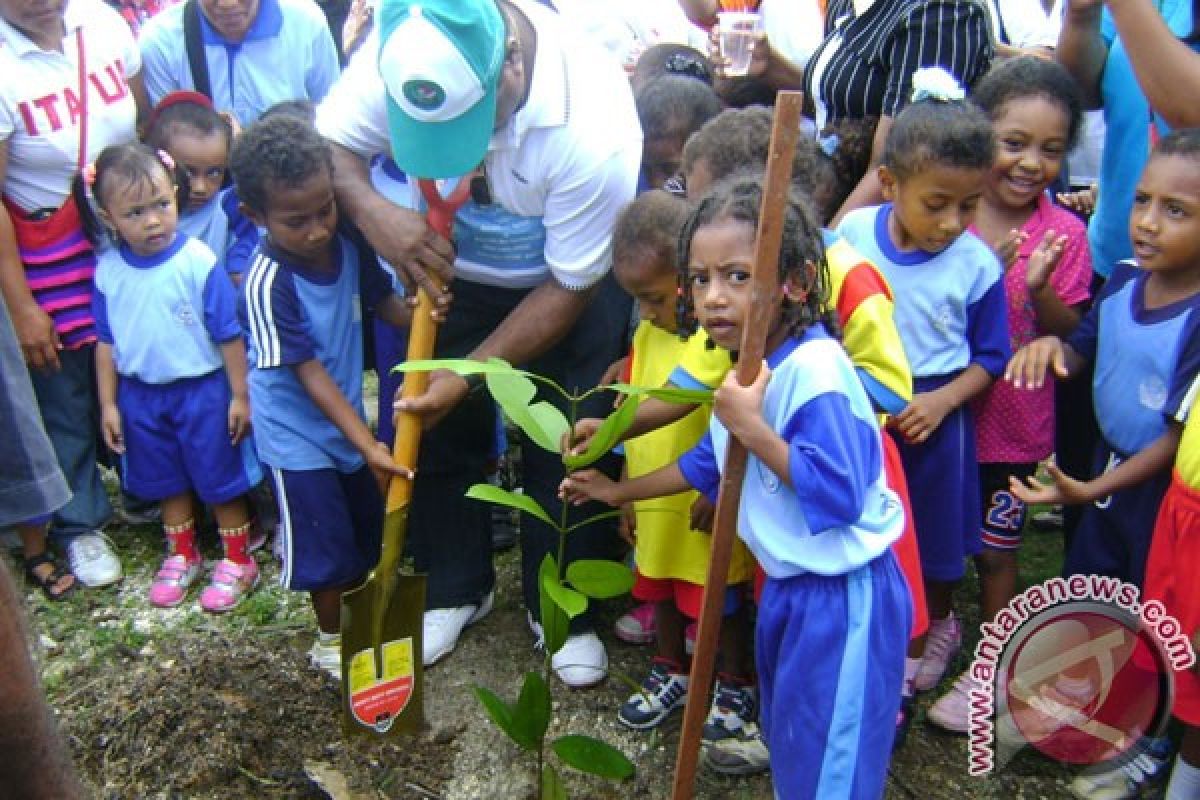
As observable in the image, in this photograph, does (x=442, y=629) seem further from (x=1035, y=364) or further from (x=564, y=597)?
(x=1035, y=364)

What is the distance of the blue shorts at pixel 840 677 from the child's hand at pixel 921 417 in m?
0.55

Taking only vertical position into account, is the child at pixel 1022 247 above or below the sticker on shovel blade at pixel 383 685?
above

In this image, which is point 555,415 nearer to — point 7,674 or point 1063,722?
point 7,674

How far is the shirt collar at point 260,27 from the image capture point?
12.5ft

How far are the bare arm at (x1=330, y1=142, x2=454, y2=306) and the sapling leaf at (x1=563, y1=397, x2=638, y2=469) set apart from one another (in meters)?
0.64

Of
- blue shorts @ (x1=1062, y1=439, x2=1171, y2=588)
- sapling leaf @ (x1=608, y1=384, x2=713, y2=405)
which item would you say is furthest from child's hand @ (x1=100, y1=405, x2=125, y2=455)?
blue shorts @ (x1=1062, y1=439, x2=1171, y2=588)

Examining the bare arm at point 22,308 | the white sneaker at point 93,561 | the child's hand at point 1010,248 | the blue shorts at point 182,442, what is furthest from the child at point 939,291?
the white sneaker at point 93,561

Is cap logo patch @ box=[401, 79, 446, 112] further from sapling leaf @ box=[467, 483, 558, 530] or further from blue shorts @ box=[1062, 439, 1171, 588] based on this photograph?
blue shorts @ box=[1062, 439, 1171, 588]

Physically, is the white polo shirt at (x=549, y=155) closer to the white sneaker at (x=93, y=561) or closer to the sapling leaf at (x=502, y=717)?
the sapling leaf at (x=502, y=717)

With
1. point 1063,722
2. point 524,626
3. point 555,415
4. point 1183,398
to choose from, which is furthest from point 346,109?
point 1063,722

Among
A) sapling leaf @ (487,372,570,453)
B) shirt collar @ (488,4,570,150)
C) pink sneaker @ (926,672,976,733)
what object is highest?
shirt collar @ (488,4,570,150)

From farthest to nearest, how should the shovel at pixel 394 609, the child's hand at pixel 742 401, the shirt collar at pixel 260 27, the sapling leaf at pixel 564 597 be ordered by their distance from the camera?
1. the shirt collar at pixel 260 27
2. the shovel at pixel 394 609
3. the sapling leaf at pixel 564 597
4. the child's hand at pixel 742 401

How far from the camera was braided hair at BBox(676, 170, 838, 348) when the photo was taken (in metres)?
1.86

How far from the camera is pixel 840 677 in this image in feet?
6.06
